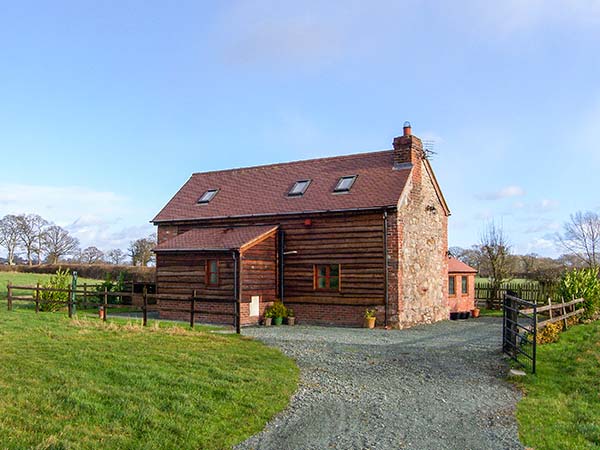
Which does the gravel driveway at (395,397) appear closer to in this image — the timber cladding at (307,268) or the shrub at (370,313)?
the shrub at (370,313)

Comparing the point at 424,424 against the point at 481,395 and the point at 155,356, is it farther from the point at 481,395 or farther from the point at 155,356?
the point at 155,356

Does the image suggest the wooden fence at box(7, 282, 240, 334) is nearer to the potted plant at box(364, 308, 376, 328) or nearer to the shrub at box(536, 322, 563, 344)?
the potted plant at box(364, 308, 376, 328)

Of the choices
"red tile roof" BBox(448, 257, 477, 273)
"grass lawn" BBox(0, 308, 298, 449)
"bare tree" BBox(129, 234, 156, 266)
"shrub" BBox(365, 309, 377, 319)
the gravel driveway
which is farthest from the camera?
"bare tree" BBox(129, 234, 156, 266)

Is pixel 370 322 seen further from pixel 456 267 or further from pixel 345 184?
pixel 456 267

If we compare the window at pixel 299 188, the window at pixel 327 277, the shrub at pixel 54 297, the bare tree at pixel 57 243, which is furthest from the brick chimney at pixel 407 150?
the bare tree at pixel 57 243

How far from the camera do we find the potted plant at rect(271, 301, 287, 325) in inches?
833

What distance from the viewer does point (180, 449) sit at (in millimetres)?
6664

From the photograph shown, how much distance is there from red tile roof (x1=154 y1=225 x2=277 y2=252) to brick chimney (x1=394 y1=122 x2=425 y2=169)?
5.95 metres

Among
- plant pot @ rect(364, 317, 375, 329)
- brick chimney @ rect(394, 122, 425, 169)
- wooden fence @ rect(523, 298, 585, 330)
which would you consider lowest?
plant pot @ rect(364, 317, 375, 329)

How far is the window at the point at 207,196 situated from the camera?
85.4 feet

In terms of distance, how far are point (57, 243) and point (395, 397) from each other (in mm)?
64718

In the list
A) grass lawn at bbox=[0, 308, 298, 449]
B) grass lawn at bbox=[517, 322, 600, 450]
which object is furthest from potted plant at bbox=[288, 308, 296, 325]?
grass lawn at bbox=[517, 322, 600, 450]

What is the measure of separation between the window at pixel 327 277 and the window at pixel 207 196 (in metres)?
7.37

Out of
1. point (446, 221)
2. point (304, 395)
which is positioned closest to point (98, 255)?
point (446, 221)
